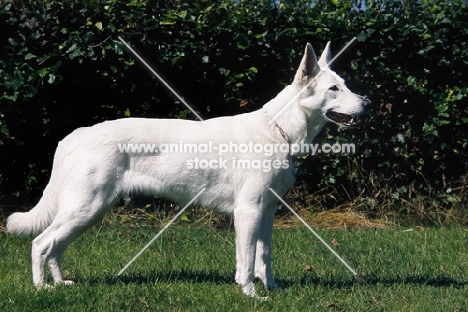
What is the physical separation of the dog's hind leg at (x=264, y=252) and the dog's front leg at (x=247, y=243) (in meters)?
0.23

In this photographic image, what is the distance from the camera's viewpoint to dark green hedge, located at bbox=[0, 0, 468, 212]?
688 centimetres

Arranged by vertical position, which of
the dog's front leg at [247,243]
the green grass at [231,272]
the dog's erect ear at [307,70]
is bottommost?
the green grass at [231,272]

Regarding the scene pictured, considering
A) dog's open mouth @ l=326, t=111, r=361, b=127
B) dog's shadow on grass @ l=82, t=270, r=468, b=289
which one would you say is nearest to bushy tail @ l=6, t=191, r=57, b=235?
dog's shadow on grass @ l=82, t=270, r=468, b=289

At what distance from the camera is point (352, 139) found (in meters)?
7.89

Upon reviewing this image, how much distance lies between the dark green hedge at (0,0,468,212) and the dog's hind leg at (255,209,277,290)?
8.17 ft

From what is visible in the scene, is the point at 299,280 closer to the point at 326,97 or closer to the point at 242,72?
the point at 326,97

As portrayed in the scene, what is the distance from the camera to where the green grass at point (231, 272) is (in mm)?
4508

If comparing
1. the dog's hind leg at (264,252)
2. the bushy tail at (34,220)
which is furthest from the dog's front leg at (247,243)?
the bushy tail at (34,220)

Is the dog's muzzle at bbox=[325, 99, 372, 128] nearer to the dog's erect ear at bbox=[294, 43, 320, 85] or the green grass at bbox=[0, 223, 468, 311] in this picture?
the dog's erect ear at bbox=[294, 43, 320, 85]

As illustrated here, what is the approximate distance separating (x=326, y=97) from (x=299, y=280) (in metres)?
1.34

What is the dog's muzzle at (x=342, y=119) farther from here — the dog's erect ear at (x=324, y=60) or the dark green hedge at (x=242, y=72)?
the dark green hedge at (x=242, y=72)

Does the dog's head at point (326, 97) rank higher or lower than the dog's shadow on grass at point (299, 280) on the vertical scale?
higher

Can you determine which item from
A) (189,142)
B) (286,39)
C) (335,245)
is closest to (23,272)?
(189,142)

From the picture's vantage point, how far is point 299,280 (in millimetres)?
5262
